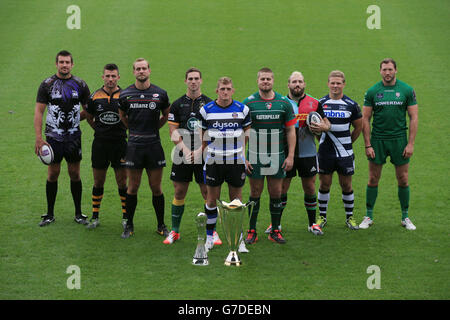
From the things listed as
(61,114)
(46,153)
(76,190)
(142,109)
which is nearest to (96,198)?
(76,190)

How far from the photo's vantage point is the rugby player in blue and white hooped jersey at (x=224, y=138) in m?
7.61

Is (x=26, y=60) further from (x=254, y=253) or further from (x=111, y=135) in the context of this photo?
(x=254, y=253)

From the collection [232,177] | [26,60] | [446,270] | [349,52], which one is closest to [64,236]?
[232,177]

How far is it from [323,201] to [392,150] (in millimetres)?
1183

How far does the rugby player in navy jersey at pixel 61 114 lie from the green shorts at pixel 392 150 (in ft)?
13.4

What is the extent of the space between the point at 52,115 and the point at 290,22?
41.1ft

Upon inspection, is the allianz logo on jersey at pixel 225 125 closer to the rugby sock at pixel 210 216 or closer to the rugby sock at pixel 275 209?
the rugby sock at pixel 210 216

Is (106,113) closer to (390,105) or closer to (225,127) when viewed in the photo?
(225,127)

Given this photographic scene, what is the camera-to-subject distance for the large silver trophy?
7340mm


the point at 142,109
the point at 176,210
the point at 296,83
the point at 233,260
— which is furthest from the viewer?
the point at 176,210

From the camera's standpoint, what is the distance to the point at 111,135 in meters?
8.71

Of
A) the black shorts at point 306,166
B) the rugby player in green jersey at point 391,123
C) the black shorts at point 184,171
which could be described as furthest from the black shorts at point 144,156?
the rugby player in green jersey at point 391,123

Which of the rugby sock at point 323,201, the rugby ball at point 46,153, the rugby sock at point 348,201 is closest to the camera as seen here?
the rugby ball at point 46,153

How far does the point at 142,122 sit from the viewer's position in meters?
8.18
